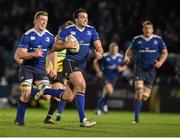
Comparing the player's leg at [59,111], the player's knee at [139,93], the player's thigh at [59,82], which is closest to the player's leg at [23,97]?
the player's thigh at [59,82]

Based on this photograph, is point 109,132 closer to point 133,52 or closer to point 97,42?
point 97,42

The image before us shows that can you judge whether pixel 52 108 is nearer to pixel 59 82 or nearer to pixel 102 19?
pixel 59 82

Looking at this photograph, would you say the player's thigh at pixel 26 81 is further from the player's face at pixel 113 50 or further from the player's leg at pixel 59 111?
the player's face at pixel 113 50

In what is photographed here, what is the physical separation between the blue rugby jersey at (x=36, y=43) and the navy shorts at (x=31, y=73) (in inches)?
3.7

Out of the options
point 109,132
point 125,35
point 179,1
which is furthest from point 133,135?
point 179,1

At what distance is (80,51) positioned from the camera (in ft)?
45.6

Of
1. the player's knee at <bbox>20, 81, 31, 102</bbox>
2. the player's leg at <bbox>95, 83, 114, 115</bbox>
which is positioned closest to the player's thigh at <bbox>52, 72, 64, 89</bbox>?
the player's knee at <bbox>20, 81, 31, 102</bbox>

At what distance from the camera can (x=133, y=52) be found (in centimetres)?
1812

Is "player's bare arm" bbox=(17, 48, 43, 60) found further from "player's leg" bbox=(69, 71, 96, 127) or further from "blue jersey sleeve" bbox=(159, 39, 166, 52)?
"blue jersey sleeve" bbox=(159, 39, 166, 52)

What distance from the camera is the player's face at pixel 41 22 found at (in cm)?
1397

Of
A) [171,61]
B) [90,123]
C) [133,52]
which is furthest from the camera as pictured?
[171,61]

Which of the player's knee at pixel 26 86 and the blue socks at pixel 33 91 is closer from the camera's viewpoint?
the player's knee at pixel 26 86

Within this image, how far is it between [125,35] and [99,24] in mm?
1655

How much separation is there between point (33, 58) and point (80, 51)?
3.54 ft
